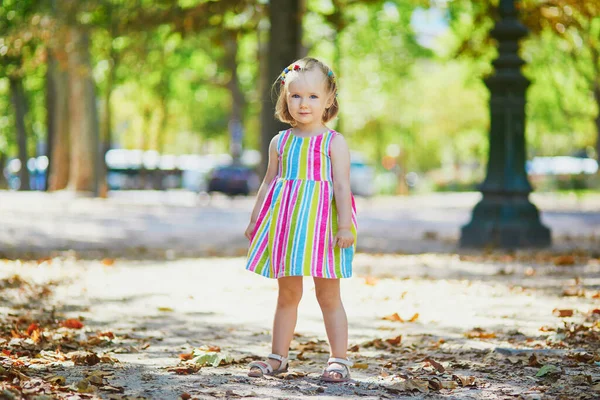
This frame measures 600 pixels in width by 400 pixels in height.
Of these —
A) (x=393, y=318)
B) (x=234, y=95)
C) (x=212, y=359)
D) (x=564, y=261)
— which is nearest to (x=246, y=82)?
(x=234, y=95)

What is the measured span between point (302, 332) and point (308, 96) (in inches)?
90.1

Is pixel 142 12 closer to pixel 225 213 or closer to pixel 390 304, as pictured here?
pixel 390 304

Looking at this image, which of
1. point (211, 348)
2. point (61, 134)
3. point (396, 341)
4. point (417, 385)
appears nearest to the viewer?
point (417, 385)

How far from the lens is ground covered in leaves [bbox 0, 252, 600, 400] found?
14.9 feet

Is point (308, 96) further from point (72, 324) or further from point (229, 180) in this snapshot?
point (229, 180)

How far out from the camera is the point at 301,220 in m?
4.70

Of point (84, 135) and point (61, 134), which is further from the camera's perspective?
point (61, 134)

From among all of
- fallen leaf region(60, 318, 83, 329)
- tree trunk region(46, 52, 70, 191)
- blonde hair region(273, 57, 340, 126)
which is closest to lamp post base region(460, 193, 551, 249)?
fallen leaf region(60, 318, 83, 329)

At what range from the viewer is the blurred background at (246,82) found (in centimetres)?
1432

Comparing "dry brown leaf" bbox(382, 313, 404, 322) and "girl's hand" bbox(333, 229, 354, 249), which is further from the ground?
"girl's hand" bbox(333, 229, 354, 249)

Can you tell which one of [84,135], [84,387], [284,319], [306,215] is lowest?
[84,387]

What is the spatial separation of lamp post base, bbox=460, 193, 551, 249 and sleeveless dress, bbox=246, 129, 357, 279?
27.8 ft

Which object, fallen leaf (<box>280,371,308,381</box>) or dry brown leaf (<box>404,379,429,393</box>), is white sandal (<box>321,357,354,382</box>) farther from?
dry brown leaf (<box>404,379,429,393</box>)

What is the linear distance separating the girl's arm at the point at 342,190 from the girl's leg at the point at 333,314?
29 centimetres
